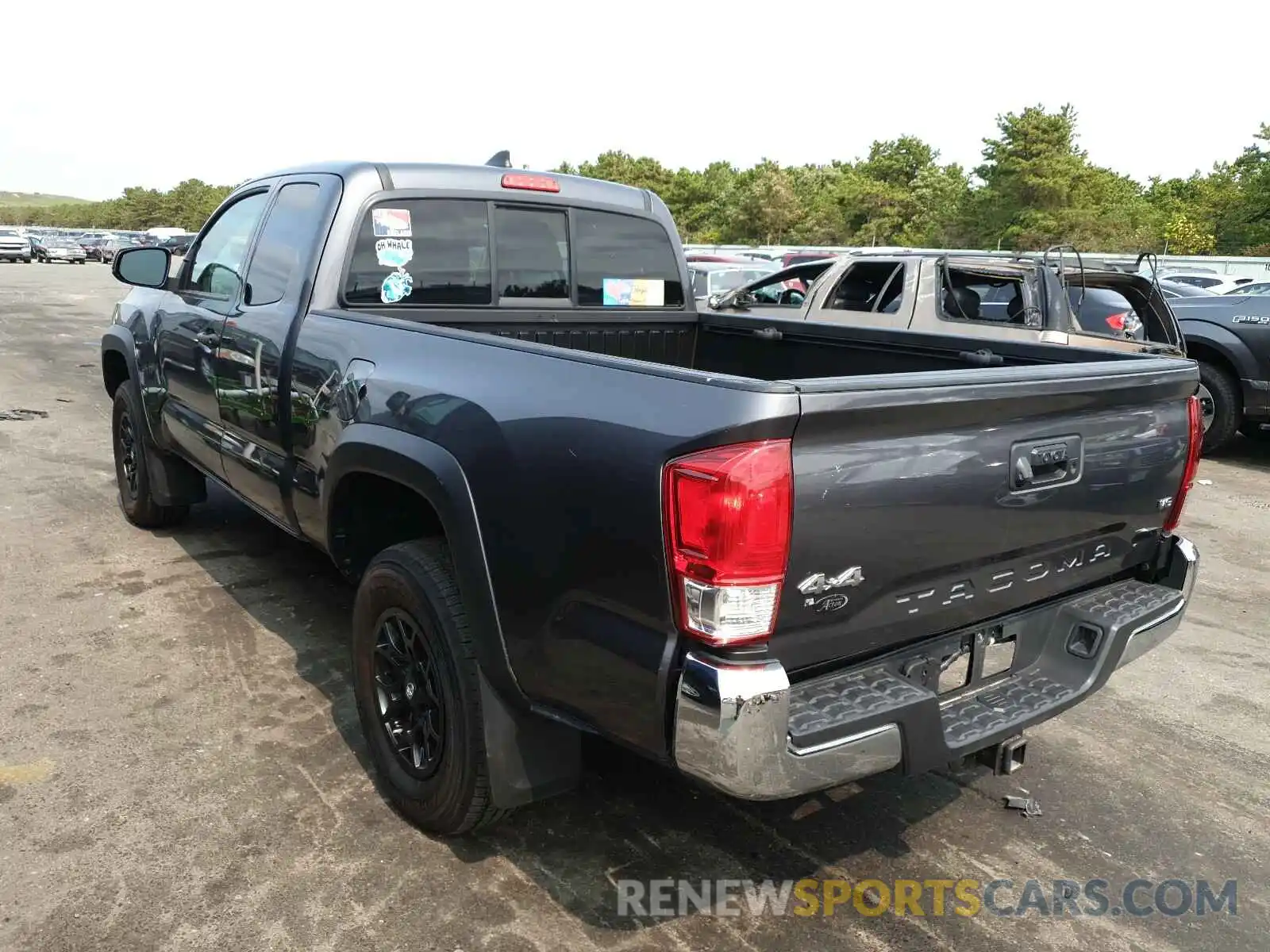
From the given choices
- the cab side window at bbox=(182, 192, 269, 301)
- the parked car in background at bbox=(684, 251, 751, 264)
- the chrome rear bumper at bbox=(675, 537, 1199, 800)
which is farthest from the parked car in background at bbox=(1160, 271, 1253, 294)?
the chrome rear bumper at bbox=(675, 537, 1199, 800)

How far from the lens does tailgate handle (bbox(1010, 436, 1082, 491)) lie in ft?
8.12

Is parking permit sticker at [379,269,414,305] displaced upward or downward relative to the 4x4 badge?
upward

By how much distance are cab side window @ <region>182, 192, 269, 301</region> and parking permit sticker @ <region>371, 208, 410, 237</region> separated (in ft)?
2.72

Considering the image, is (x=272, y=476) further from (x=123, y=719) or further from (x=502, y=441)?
(x=502, y=441)

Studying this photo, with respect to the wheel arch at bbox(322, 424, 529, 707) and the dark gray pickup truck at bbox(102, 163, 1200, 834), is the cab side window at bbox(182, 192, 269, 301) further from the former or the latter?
the wheel arch at bbox(322, 424, 529, 707)

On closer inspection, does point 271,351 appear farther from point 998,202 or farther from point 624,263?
point 998,202

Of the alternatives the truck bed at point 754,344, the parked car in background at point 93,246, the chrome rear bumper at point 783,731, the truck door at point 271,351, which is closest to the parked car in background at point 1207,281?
the truck bed at point 754,344

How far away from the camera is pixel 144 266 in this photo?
497 centimetres

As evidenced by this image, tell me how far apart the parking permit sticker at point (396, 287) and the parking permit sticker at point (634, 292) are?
101 cm

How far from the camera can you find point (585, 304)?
448 centimetres

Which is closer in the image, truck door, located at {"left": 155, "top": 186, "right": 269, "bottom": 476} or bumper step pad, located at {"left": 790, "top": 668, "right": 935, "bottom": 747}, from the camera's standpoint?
bumper step pad, located at {"left": 790, "top": 668, "right": 935, "bottom": 747}

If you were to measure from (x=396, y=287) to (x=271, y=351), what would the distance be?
0.54 meters

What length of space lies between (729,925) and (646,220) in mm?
3254

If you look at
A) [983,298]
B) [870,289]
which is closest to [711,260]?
[870,289]
